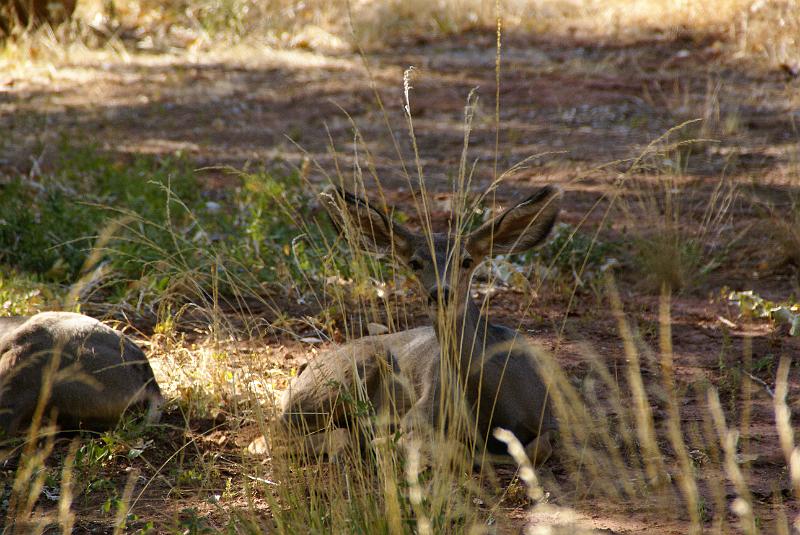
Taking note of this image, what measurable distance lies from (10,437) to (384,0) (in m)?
14.7

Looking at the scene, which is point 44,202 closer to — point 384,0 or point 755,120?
point 755,120

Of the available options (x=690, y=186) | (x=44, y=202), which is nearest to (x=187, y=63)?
(x=44, y=202)

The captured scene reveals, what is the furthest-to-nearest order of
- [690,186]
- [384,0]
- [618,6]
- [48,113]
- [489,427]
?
[384,0] → [618,6] → [48,113] → [690,186] → [489,427]

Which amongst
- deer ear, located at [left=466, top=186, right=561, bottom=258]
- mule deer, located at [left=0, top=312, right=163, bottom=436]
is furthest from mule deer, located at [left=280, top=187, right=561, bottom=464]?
mule deer, located at [left=0, top=312, right=163, bottom=436]

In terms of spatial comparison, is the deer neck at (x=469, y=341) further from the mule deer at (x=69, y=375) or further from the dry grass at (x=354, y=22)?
the dry grass at (x=354, y=22)

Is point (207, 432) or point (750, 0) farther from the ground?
point (750, 0)

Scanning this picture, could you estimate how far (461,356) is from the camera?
188 inches

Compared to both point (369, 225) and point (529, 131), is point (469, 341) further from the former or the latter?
point (529, 131)

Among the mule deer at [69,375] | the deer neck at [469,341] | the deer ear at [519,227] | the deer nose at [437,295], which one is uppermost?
the deer ear at [519,227]

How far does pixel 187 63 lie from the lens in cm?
1530

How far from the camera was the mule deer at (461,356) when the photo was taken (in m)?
4.54

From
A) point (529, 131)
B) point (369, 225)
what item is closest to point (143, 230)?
point (369, 225)

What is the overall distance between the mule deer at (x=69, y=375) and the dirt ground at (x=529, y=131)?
340 millimetres

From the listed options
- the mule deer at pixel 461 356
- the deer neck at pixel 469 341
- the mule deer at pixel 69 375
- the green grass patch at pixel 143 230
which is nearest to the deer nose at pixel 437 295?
the mule deer at pixel 461 356
